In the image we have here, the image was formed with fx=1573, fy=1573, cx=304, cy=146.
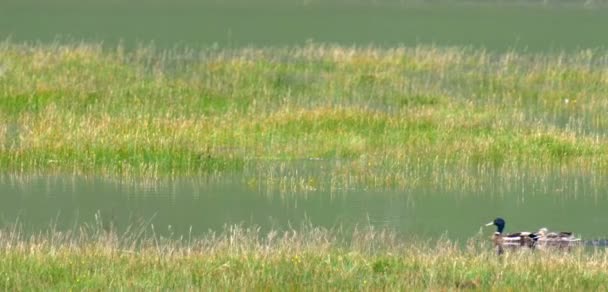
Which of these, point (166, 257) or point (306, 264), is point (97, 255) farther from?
point (306, 264)

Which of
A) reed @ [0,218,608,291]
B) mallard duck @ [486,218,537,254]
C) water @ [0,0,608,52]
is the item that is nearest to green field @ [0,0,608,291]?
reed @ [0,218,608,291]

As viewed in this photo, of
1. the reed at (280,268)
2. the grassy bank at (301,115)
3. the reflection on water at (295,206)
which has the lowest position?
the reed at (280,268)

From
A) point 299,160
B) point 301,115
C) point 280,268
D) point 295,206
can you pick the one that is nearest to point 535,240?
point 295,206

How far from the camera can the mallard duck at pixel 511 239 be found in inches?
621

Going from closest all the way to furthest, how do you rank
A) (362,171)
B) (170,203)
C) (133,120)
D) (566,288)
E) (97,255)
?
(566,288) → (97,255) → (170,203) → (362,171) → (133,120)

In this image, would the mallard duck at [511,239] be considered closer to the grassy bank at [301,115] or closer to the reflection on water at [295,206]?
the reflection on water at [295,206]

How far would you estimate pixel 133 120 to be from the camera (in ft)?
71.5

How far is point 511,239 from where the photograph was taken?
1608cm

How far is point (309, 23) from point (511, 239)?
4157cm

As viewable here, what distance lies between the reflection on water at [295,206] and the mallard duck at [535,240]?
0.57 metres

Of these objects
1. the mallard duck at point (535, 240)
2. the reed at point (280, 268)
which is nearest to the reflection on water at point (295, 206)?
the mallard duck at point (535, 240)

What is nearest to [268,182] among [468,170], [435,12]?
[468,170]

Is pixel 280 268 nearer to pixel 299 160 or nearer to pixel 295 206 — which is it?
pixel 295 206

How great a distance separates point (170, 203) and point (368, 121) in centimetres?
505
